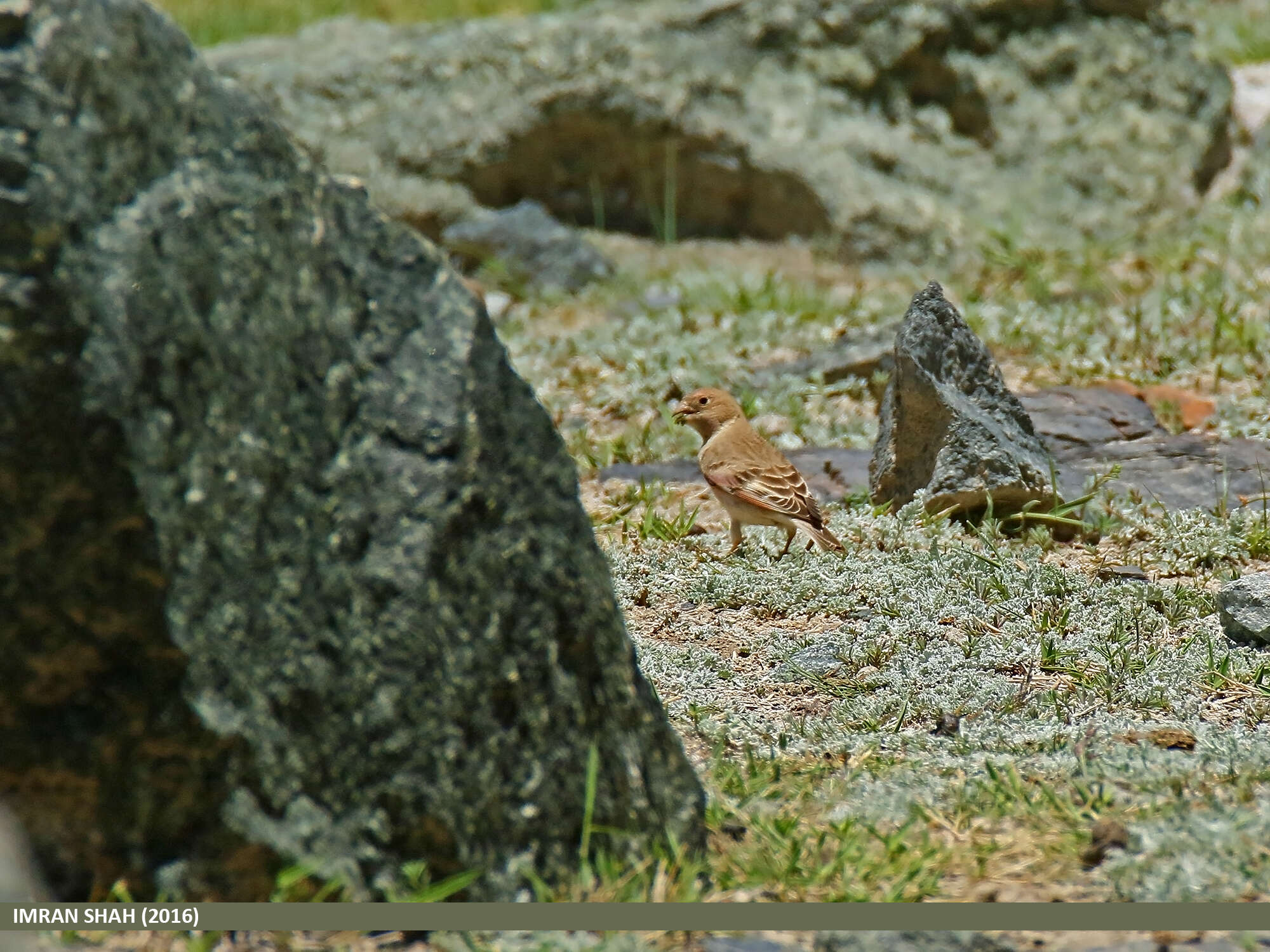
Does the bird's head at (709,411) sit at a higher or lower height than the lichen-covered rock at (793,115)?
lower

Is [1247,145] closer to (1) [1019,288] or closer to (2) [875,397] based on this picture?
(1) [1019,288]

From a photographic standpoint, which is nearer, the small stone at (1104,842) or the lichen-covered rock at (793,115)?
→ the small stone at (1104,842)

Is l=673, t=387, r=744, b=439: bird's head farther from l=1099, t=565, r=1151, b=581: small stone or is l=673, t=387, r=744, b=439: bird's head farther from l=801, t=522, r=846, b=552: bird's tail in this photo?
l=1099, t=565, r=1151, b=581: small stone

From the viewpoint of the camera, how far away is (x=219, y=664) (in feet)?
7.92

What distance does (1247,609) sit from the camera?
418 centimetres

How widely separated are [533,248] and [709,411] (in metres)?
3.16

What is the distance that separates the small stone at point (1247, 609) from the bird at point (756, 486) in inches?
49.8

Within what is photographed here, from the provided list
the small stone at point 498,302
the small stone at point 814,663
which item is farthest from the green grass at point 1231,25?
the small stone at point 814,663

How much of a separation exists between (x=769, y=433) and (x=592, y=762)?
3780 mm

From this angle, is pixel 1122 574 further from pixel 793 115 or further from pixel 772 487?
pixel 793 115

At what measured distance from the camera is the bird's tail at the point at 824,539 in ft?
16.2

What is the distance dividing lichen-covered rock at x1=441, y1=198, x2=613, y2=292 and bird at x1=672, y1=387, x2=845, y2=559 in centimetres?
295

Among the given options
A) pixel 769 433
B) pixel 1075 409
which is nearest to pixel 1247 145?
pixel 1075 409

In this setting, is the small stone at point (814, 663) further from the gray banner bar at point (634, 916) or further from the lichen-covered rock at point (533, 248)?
the lichen-covered rock at point (533, 248)
